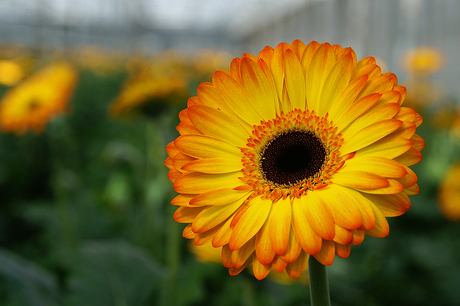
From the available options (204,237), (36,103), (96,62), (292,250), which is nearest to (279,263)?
(292,250)

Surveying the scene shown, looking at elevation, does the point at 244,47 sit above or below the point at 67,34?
above

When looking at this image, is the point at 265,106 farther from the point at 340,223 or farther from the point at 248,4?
the point at 248,4

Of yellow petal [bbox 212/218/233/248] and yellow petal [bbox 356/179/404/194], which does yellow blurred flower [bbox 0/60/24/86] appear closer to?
yellow petal [bbox 212/218/233/248]

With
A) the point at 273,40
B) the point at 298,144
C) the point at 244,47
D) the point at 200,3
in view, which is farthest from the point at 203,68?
the point at 244,47

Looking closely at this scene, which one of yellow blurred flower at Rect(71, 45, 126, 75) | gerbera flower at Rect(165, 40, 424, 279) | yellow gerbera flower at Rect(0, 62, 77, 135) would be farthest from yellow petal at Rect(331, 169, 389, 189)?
yellow blurred flower at Rect(71, 45, 126, 75)

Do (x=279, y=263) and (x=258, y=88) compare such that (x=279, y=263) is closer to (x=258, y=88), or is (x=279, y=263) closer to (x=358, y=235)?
(x=358, y=235)

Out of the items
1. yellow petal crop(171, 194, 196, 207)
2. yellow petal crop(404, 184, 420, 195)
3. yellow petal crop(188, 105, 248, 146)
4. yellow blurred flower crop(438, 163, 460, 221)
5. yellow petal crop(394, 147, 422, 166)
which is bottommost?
yellow blurred flower crop(438, 163, 460, 221)
